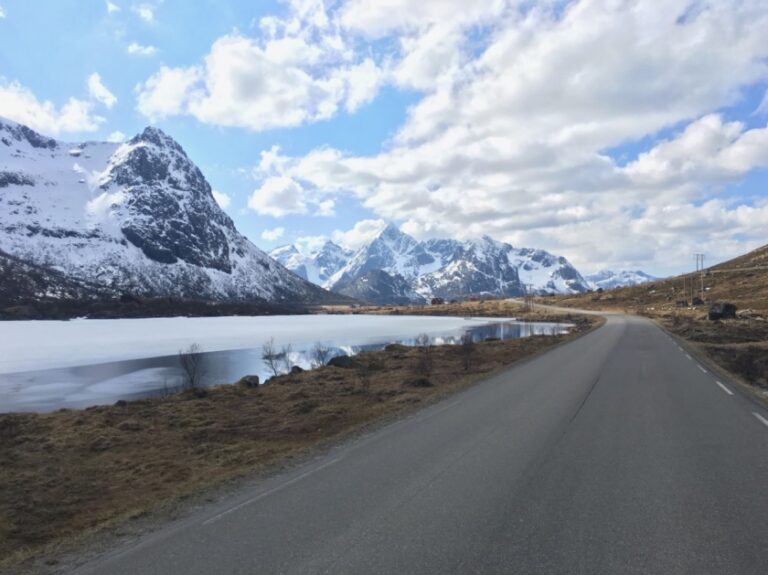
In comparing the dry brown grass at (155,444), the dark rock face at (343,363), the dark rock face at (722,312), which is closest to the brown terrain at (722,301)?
the dark rock face at (722,312)

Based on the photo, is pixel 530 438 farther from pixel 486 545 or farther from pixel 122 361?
pixel 122 361

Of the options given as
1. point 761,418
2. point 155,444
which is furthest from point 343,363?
point 761,418

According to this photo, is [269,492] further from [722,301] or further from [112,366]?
[722,301]

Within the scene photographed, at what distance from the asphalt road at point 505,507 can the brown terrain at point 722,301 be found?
27.3 feet

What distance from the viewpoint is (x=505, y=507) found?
651cm

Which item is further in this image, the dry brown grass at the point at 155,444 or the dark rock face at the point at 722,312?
the dark rock face at the point at 722,312

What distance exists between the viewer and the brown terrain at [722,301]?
83.5ft

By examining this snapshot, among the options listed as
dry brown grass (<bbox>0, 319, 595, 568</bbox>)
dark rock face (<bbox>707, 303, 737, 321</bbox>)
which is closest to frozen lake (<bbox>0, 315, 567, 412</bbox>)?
dry brown grass (<bbox>0, 319, 595, 568</bbox>)

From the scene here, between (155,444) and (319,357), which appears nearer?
(155,444)

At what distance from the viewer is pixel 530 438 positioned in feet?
33.3

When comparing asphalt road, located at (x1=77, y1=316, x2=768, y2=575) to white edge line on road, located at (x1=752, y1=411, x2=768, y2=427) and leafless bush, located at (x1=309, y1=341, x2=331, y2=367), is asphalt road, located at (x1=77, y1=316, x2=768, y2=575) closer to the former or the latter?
white edge line on road, located at (x1=752, y1=411, x2=768, y2=427)

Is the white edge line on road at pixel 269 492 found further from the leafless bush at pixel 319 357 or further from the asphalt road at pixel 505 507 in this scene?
the leafless bush at pixel 319 357

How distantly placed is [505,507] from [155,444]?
35.1 feet

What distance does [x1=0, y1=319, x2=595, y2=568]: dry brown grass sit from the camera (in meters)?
9.08
